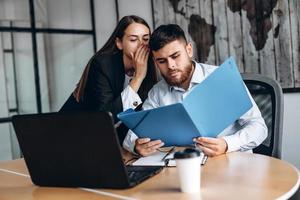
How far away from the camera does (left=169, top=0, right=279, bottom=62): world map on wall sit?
8.27 ft

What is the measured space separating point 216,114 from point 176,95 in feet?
1.63

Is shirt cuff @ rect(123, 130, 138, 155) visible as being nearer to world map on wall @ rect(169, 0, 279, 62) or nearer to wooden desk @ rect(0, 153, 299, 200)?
wooden desk @ rect(0, 153, 299, 200)

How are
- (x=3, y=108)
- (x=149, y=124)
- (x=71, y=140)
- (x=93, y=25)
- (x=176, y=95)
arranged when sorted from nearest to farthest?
(x=71, y=140) < (x=149, y=124) < (x=176, y=95) < (x=3, y=108) < (x=93, y=25)

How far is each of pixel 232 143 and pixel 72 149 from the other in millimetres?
623

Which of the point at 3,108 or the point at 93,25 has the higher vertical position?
the point at 93,25

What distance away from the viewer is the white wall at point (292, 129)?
2.51 meters

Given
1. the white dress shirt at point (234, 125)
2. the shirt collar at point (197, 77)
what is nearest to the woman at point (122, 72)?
the white dress shirt at point (234, 125)

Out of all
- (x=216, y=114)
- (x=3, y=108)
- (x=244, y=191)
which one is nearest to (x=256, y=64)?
(x=216, y=114)

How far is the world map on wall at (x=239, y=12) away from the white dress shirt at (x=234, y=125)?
86 cm

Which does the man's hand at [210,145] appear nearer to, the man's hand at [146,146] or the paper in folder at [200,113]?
the paper in folder at [200,113]

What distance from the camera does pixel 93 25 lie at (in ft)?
11.5

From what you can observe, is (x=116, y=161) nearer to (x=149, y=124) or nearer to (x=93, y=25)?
(x=149, y=124)

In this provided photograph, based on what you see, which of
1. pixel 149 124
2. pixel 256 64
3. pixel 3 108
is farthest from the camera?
pixel 3 108

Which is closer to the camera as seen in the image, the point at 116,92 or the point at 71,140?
the point at 71,140
